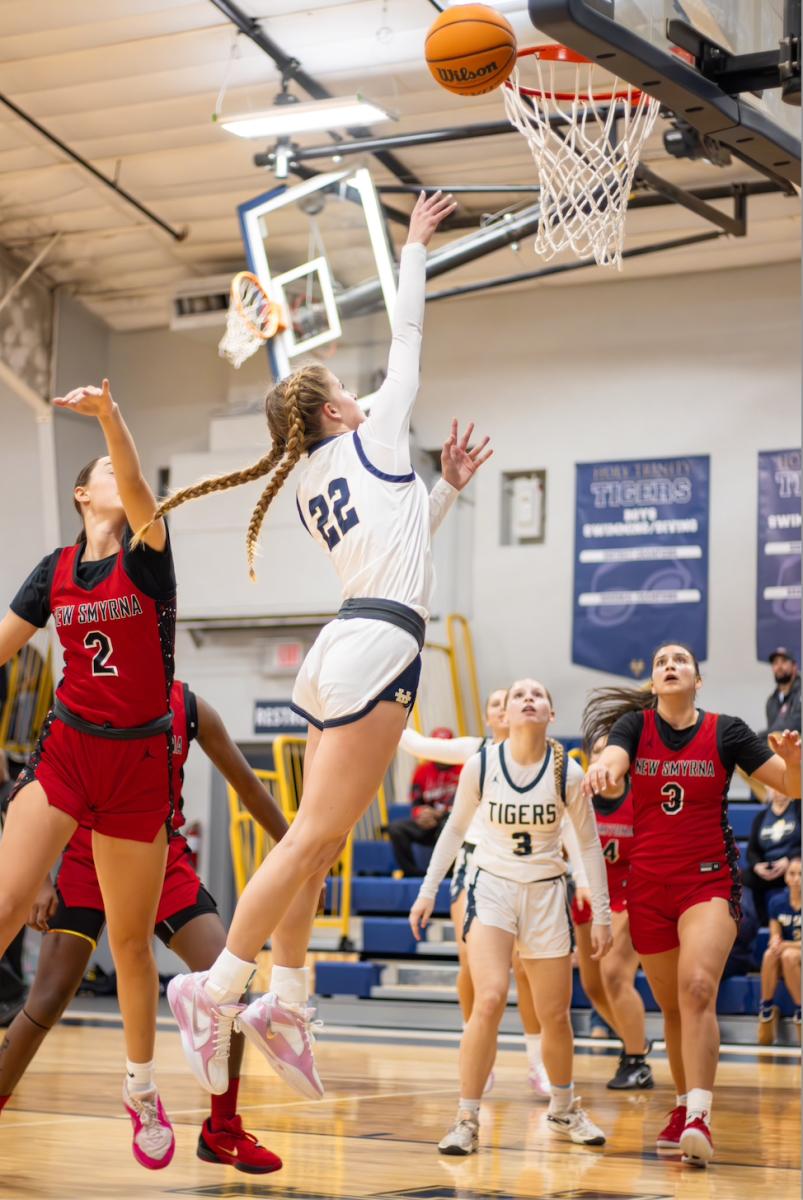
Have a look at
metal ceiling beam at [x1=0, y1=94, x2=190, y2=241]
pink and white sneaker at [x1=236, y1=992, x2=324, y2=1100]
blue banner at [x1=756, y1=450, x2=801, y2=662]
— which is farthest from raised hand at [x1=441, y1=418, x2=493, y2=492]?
metal ceiling beam at [x1=0, y1=94, x2=190, y2=241]

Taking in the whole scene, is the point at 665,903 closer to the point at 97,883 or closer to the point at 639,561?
the point at 97,883

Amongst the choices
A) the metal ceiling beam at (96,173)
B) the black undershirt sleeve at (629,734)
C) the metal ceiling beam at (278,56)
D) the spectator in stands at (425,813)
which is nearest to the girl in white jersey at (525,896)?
the black undershirt sleeve at (629,734)

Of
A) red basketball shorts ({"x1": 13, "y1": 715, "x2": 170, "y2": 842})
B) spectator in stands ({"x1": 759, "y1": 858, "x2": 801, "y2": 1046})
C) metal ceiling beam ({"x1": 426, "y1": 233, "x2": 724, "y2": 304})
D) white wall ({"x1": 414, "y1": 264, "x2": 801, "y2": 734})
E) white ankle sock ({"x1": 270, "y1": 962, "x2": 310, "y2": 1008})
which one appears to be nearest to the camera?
white ankle sock ({"x1": 270, "y1": 962, "x2": 310, "y2": 1008})

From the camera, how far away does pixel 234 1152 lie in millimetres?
3875

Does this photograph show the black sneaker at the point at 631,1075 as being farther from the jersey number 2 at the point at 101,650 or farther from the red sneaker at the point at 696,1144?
the jersey number 2 at the point at 101,650

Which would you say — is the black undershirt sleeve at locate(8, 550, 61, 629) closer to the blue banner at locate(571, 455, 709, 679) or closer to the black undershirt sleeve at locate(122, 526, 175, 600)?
the black undershirt sleeve at locate(122, 526, 175, 600)

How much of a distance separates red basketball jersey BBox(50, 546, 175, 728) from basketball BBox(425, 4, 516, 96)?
6.72 feet

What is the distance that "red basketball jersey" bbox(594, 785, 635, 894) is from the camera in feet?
23.2

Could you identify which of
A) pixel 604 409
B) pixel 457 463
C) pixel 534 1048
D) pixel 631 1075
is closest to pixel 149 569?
pixel 457 463

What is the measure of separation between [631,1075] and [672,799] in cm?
222

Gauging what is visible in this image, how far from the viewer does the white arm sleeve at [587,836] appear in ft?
16.8

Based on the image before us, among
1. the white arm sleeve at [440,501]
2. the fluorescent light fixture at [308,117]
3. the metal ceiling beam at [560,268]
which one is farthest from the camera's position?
the metal ceiling beam at [560,268]

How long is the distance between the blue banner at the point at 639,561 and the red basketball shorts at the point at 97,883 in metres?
7.79

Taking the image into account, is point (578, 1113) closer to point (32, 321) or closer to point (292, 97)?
point (292, 97)
